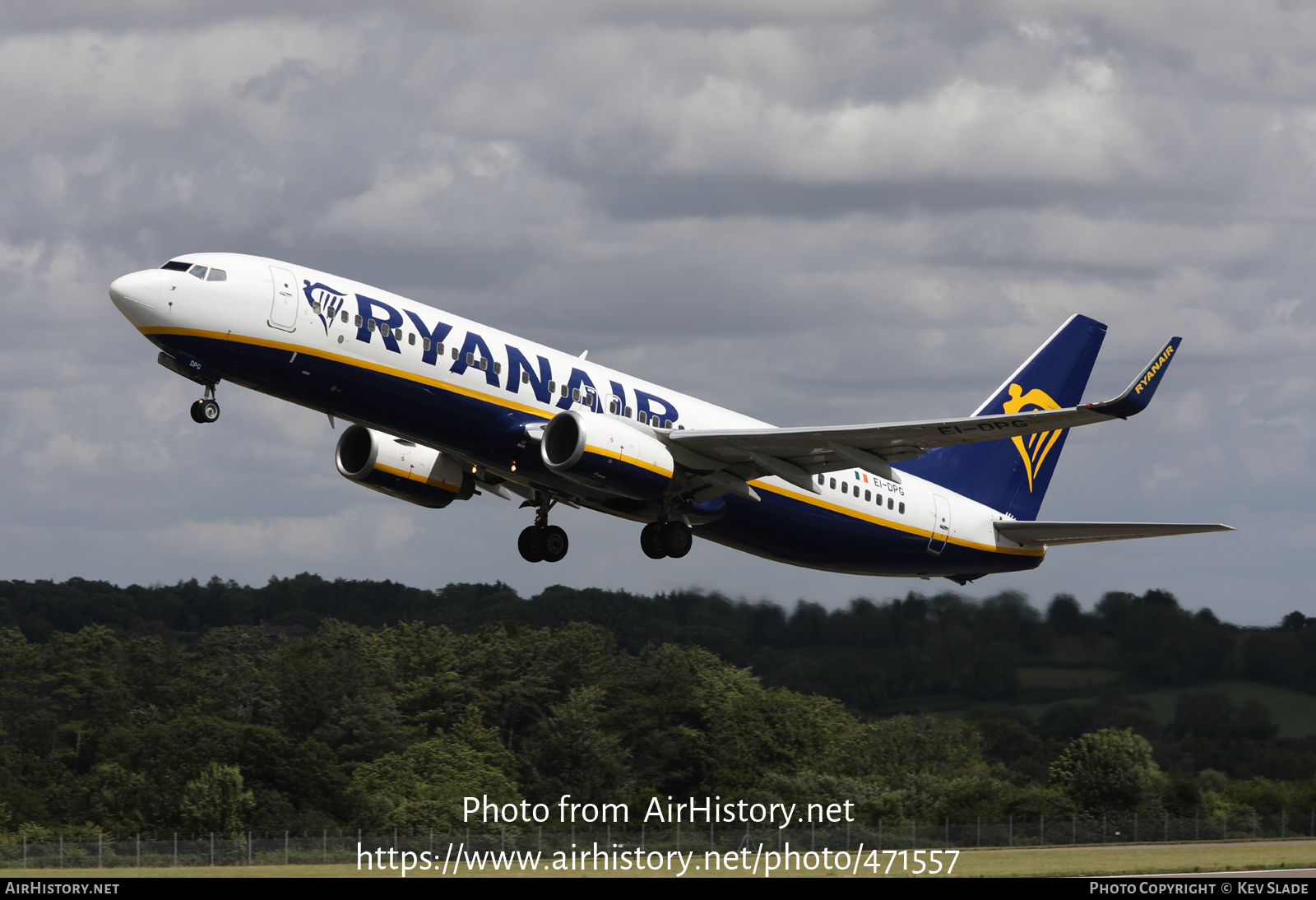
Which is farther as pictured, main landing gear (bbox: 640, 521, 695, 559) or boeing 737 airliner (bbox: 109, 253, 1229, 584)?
main landing gear (bbox: 640, 521, 695, 559)

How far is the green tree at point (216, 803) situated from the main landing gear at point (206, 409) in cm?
5023

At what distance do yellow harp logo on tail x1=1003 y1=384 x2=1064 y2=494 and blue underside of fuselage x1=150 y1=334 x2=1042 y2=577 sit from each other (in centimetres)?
629

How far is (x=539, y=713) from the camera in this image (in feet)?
358

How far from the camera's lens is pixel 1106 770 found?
215 feet

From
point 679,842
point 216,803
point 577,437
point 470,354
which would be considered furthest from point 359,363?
point 216,803

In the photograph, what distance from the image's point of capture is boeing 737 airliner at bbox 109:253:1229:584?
33656mm

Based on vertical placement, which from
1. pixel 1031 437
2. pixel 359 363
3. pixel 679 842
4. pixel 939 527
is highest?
pixel 1031 437

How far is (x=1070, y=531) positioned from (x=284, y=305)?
76.3 feet

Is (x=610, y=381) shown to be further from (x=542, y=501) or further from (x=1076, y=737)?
(x=1076, y=737)

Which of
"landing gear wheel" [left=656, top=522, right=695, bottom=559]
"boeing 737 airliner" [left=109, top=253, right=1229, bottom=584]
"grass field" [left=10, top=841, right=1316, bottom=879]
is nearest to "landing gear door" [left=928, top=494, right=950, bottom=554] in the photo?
"boeing 737 airliner" [left=109, top=253, right=1229, bottom=584]

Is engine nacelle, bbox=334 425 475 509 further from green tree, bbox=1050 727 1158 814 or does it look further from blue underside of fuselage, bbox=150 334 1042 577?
green tree, bbox=1050 727 1158 814

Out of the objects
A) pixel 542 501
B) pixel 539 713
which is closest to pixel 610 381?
pixel 542 501

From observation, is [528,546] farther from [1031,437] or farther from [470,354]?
[1031,437]

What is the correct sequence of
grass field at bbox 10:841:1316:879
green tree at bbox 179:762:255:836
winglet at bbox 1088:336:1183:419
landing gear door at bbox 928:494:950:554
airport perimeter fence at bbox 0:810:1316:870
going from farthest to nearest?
green tree at bbox 179:762:255:836
airport perimeter fence at bbox 0:810:1316:870
grass field at bbox 10:841:1316:879
landing gear door at bbox 928:494:950:554
winglet at bbox 1088:336:1183:419
